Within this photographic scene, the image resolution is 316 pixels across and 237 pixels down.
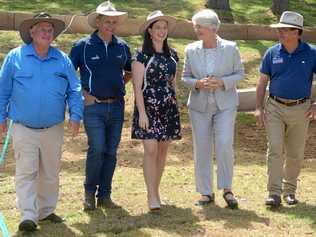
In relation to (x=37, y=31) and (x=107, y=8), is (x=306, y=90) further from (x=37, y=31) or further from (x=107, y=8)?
(x=37, y=31)

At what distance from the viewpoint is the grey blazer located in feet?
20.1

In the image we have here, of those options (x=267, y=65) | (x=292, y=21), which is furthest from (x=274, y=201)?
(x=292, y=21)

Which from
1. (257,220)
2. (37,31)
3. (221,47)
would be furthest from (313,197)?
(37,31)

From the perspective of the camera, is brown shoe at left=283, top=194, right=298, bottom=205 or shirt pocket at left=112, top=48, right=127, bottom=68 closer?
shirt pocket at left=112, top=48, right=127, bottom=68

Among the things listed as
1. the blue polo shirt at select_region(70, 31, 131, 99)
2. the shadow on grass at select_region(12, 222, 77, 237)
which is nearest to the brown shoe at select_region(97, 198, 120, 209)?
the shadow on grass at select_region(12, 222, 77, 237)

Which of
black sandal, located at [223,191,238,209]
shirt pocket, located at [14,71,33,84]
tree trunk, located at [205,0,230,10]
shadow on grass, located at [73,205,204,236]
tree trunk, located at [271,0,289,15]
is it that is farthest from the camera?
tree trunk, located at [271,0,289,15]

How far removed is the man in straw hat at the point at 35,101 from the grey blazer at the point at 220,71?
4.05ft

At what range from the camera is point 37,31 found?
536 centimetres

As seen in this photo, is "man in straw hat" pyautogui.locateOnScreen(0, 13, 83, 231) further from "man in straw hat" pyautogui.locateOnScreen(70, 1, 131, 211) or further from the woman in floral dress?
the woman in floral dress

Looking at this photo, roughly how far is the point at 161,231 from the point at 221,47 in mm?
1755

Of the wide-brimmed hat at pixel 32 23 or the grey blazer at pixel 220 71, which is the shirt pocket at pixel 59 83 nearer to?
the wide-brimmed hat at pixel 32 23

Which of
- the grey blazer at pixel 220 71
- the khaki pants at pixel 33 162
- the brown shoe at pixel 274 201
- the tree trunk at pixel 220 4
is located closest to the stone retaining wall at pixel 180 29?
the tree trunk at pixel 220 4

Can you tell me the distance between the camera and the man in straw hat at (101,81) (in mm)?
5867

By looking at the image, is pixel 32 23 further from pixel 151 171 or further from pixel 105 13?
pixel 151 171
